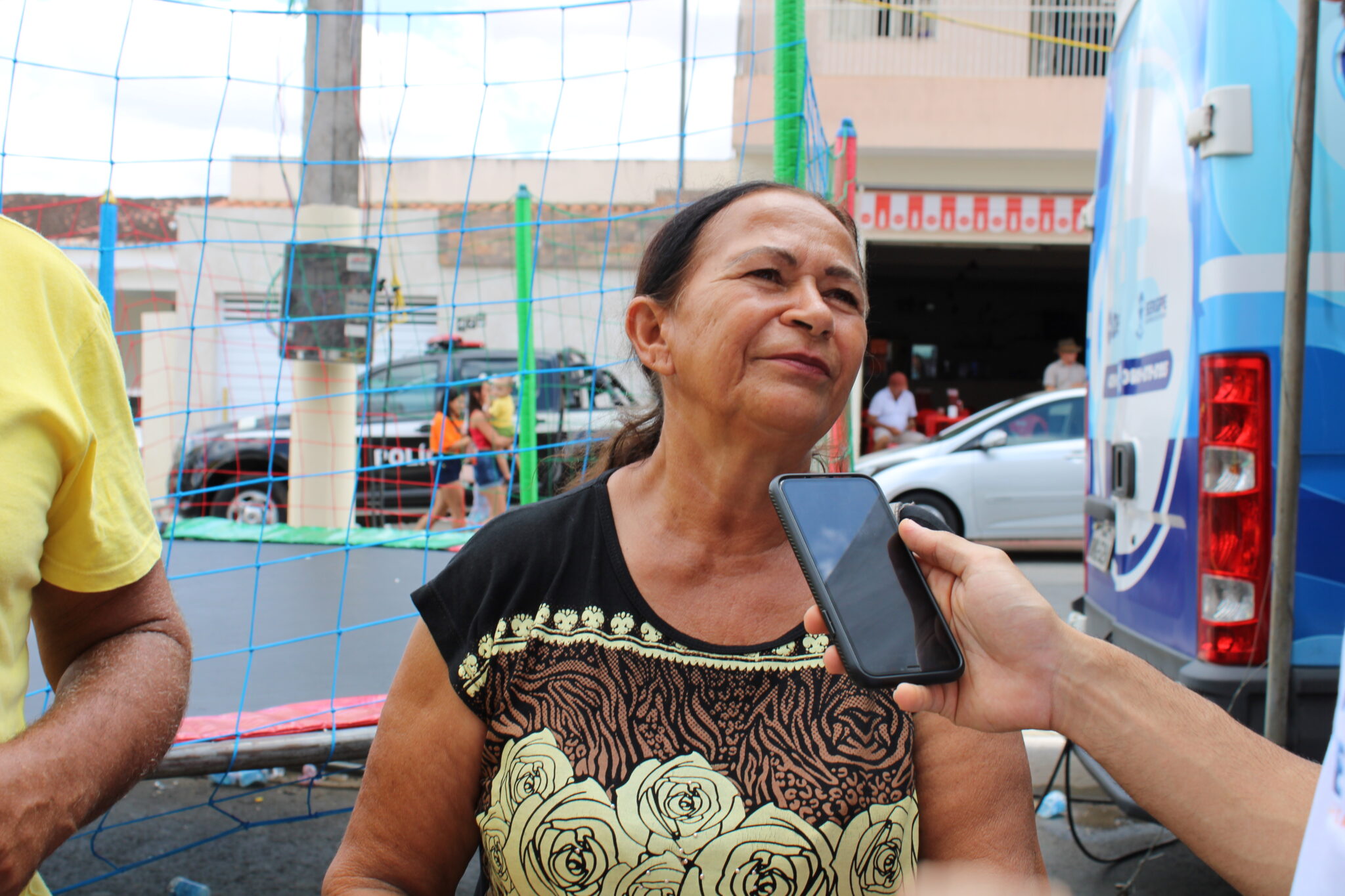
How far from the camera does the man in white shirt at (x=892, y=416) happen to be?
12.5 meters

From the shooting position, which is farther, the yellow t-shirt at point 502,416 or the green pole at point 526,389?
the yellow t-shirt at point 502,416

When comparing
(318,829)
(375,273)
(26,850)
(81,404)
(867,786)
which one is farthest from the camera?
(375,273)

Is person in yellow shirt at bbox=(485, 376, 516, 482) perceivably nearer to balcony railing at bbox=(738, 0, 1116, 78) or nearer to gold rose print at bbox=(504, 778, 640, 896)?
balcony railing at bbox=(738, 0, 1116, 78)

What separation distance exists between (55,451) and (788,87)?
7.86 feet

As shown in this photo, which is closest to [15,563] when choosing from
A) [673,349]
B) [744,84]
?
[673,349]

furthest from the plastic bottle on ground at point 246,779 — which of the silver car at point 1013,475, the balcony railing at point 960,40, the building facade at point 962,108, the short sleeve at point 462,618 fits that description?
the balcony railing at point 960,40

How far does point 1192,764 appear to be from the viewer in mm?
1077

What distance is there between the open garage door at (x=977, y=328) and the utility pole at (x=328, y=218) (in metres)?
13.7

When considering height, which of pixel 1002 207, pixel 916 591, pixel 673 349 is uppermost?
pixel 1002 207

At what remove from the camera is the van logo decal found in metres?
3.12

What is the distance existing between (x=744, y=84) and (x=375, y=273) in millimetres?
9256

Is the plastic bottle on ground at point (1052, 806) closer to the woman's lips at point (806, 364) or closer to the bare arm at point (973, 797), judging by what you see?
the bare arm at point (973, 797)

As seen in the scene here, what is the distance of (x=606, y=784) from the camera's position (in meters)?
1.47

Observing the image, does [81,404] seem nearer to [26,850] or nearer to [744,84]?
[26,850]
